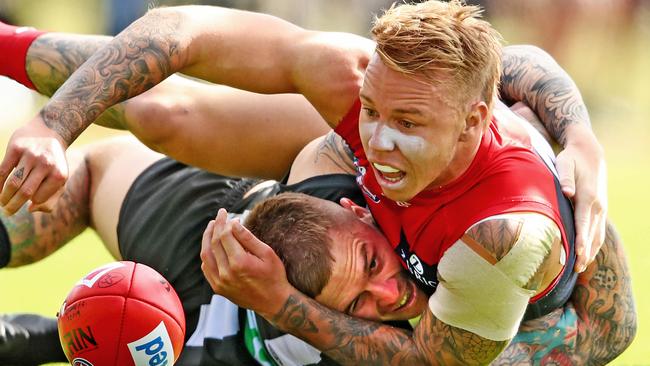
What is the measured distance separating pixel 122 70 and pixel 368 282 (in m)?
1.29

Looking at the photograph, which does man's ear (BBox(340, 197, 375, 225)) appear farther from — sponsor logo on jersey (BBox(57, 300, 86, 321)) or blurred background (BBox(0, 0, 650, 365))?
blurred background (BBox(0, 0, 650, 365))

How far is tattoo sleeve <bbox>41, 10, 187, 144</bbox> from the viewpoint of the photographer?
4.28 meters

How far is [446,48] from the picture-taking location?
12.8 feet

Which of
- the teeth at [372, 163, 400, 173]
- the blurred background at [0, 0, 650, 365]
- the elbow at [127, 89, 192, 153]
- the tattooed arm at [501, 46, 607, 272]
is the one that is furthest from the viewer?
the blurred background at [0, 0, 650, 365]

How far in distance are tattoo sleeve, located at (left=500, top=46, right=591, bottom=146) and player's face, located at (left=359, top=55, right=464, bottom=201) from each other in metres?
0.95

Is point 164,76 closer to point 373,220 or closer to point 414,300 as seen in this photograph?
point 373,220

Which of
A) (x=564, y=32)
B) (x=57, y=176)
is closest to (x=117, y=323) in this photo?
(x=57, y=176)

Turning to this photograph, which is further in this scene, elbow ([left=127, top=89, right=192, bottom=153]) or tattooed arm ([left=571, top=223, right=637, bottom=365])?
elbow ([left=127, top=89, right=192, bottom=153])

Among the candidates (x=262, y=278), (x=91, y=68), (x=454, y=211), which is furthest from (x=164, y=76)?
(x=454, y=211)

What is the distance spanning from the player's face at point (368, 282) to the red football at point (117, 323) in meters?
0.64

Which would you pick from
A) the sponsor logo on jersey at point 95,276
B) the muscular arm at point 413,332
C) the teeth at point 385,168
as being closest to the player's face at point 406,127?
the teeth at point 385,168

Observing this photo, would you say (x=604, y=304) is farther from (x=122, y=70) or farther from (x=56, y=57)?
(x=56, y=57)

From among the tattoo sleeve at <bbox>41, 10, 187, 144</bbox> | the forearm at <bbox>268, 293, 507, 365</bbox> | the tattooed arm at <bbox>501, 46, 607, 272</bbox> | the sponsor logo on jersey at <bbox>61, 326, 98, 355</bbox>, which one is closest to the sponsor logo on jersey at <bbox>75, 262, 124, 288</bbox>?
the sponsor logo on jersey at <bbox>61, 326, 98, 355</bbox>

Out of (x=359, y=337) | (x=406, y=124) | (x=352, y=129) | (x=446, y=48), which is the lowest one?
(x=359, y=337)
